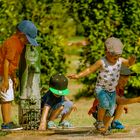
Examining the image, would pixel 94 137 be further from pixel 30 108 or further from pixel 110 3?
pixel 110 3

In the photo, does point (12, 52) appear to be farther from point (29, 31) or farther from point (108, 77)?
point (108, 77)

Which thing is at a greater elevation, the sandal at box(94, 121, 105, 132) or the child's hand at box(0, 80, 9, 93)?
the child's hand at box(0, 80, 9, 93)

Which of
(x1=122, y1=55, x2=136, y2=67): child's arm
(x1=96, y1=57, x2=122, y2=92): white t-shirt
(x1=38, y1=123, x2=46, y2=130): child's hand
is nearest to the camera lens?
(x1=96, y1=57, x2=122, y2=92): white t-shirt

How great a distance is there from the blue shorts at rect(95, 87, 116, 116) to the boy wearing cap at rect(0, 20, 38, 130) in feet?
3.21

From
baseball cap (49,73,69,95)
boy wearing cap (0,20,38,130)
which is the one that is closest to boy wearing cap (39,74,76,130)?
baseball cap (49,73,69,95)

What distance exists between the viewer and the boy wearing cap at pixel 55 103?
24.9ft

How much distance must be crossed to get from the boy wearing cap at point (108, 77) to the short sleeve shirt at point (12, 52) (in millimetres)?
876

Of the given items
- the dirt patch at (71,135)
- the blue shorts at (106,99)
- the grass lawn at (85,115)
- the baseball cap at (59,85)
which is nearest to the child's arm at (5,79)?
the dirt patch at (71,135)

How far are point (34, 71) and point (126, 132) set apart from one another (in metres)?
1.43

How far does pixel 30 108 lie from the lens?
7.49 m

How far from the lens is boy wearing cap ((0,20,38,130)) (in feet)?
23.2

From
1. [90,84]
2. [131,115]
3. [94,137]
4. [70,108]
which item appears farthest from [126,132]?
[90,84]

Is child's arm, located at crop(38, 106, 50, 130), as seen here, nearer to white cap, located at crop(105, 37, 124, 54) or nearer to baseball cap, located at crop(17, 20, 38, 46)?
baseball cap, located at crop(17, 20, 38, 46)

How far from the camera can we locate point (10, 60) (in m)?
7.06
